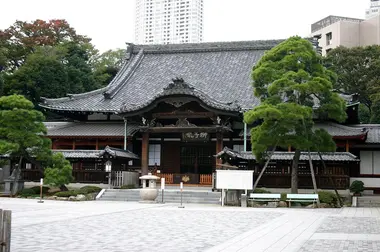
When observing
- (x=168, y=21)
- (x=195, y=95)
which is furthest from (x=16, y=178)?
(x=168, y=21)

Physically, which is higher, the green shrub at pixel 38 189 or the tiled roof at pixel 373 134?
the tiled roof at pixel 373 134

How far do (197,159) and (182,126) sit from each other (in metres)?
3.62

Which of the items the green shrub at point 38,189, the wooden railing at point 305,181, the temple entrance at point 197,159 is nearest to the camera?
the wooden railing at point 305,181

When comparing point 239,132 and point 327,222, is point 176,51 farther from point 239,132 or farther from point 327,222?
point 327,222

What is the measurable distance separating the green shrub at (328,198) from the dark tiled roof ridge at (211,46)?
60.1ft

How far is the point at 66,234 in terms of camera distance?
1311 centimetres

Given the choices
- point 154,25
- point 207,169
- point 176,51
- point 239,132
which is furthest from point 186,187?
point 154,25

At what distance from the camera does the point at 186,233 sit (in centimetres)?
1378

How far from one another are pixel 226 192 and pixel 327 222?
33.1 ft

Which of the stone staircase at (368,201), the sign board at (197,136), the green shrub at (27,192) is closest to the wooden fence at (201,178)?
the sign board at (197,136)

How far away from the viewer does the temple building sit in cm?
3272

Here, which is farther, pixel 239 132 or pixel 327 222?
pixel 239 132

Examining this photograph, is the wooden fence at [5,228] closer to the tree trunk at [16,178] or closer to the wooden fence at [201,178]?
the tree trunk at [16,178]

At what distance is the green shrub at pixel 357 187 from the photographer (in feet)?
106
